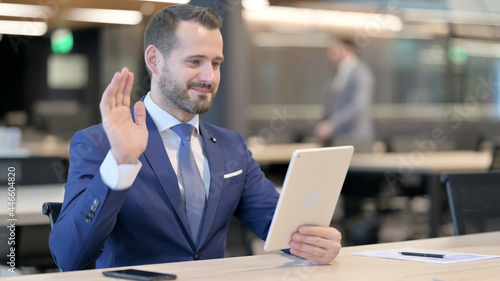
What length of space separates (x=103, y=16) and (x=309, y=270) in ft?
36.1

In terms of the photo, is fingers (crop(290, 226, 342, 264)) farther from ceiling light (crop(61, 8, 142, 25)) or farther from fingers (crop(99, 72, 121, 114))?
ceiling light (crop(61, 8, 142, 25))

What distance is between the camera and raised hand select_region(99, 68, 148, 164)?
171 centimetres

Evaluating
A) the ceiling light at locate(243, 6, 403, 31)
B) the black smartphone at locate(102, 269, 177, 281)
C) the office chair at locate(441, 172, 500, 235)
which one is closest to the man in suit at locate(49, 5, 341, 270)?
the black smartphone at locate(102, 269, 177, 281)

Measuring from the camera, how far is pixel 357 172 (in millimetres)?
5988

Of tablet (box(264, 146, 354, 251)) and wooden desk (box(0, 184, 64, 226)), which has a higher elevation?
tablet (box(264, 146, 354, 251))

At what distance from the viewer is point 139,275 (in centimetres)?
153

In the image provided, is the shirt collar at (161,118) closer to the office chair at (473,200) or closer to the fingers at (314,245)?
the fingers at (314,245)

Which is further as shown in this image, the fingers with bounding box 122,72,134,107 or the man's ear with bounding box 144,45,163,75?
the man's ear with bounding box 144,45,163,75

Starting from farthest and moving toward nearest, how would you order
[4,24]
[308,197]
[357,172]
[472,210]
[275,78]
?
1. [275,78]
2. [4,24]
3. [357,172]
4. [472,210]
5. [308,197]

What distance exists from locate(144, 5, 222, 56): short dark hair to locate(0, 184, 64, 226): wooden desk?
1194 mm

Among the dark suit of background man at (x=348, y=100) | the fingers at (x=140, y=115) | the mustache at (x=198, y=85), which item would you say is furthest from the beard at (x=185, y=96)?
the dark suit of background man at (x=348, y=100)

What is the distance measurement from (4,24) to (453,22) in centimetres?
705

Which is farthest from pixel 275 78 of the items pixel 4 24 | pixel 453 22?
pixel 4 24

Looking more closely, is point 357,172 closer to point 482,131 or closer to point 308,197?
point 308,197
